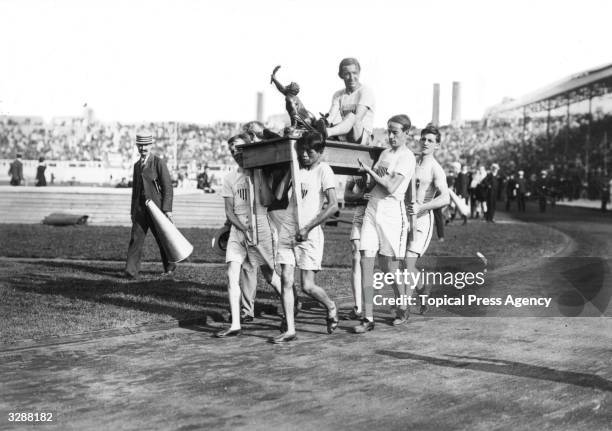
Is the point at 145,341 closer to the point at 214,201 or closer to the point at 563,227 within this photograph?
the point at 214,201

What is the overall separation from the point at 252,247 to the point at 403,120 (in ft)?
6.08

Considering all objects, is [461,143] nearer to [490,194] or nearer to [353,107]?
[490,194]

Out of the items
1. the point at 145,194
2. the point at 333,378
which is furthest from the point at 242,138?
the point at 145,194

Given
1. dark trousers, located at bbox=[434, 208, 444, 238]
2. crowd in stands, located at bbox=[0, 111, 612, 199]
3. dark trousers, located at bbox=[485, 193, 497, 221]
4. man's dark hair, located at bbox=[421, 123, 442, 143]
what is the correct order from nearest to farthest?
man's dark hair, located at bbox=[421, 123, 442, 143] < dark trousers, located at bbox=[434, 208, 444, 238] < dark trousers, located at bbox=[485, 193, 497, 221] < crowd in stands, located at bbox=[0, 111, 612, 199]

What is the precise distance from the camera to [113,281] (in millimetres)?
11430

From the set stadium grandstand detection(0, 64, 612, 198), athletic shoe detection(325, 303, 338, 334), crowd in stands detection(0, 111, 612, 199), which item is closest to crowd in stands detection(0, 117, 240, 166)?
crowd in stands detection(0, 111, 612, 199)

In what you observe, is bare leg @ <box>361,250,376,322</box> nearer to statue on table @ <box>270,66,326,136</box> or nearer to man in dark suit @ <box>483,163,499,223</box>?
statue on table @ <box>270,66,326,136</box>

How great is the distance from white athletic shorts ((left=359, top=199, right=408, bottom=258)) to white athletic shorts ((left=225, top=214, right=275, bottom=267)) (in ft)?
2.87

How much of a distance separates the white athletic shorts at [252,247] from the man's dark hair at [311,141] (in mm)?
1021

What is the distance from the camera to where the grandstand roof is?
157ft

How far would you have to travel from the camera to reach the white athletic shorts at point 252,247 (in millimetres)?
7863

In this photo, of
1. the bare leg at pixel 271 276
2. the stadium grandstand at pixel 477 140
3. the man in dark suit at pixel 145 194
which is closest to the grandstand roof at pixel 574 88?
the stadium grandstand at pixel 477 140

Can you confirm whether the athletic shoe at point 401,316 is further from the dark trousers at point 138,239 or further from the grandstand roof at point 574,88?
the grandstand roof at point 574,88

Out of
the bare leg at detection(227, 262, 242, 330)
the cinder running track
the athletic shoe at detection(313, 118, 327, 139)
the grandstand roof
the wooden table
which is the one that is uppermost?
the grandstand roof
